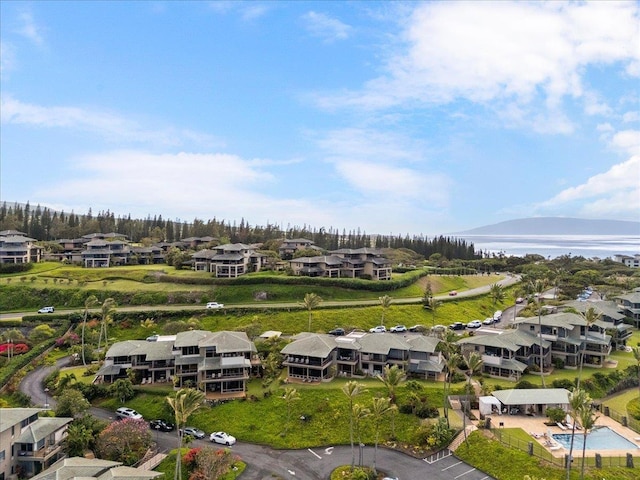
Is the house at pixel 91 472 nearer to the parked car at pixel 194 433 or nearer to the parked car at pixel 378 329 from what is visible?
the parked car at pixel 194 433

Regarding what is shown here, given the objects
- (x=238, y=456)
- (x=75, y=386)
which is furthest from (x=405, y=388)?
(x=75, y=386)

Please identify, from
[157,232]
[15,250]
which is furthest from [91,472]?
[157,232]

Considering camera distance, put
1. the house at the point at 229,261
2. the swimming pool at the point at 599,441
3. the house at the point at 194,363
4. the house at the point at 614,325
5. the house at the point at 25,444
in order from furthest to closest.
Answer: the house at the point at 229,261 < the house at the point at 614,325 < the house at the point at 194,363 < the swimming pool at the point at 599,441 < the house at the point at 25,444

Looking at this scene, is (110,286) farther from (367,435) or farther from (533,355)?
(533,355)

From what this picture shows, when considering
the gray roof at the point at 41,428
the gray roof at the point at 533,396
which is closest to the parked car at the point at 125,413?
the gray roof at the point at 41,428

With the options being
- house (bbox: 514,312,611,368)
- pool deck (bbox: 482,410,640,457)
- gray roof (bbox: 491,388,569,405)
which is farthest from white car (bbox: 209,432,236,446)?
house (bbox: 514,312,611,368)

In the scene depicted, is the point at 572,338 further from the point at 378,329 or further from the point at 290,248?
the point at 290,248
